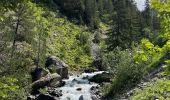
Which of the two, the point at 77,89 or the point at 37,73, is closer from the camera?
the point at 77,89

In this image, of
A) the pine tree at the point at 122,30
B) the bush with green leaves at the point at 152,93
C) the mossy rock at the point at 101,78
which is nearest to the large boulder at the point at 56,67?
the mossy rock at the point at 101,78

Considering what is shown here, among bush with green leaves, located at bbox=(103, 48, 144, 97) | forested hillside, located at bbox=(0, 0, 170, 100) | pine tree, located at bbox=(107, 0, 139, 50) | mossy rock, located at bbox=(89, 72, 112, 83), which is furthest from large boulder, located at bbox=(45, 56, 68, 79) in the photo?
bush with green leaves, located at bbox=(103, 48, 144, 97)

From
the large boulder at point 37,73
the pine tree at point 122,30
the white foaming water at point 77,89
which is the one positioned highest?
the pine tree at point 122,30

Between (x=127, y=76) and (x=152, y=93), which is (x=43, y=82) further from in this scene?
(x=152, y=93)

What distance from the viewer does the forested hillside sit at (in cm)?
1237

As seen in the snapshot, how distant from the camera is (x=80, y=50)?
7975 cm

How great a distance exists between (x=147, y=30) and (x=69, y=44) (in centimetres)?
1918

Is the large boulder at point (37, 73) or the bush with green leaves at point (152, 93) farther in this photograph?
the large boulder at point (37, 73)

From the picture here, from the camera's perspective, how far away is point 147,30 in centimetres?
9075

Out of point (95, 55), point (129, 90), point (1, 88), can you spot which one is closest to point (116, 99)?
point (129, 90)

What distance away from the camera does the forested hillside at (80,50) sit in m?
12.4

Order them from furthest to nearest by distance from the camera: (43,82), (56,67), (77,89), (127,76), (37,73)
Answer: (56,67) < (37,73) < (43,82) < (77,89) < (127,76)

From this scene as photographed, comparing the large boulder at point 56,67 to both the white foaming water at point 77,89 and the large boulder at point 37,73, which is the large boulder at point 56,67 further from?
the white foaming water at point 77,89

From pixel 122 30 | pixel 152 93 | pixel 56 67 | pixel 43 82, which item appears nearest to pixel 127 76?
pixel 152 93
